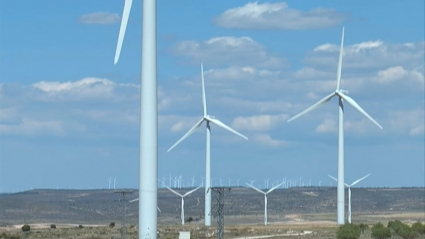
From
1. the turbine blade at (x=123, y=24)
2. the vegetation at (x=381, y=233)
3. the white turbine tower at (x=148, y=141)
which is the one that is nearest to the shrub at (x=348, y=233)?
the vegetation at (x=381, y=233)

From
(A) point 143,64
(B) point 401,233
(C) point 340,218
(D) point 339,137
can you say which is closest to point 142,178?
(A) point 143,64

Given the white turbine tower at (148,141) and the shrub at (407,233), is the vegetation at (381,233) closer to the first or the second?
the shrub at (407,233)

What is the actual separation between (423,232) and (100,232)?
31.7m

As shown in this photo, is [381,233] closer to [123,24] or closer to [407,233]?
[407,233]

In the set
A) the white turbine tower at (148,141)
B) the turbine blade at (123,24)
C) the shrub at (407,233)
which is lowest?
the shrub at (407,233)

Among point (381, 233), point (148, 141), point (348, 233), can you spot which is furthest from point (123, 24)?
point (381, 233)

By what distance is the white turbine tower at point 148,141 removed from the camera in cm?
4069

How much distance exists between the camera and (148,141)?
135ft

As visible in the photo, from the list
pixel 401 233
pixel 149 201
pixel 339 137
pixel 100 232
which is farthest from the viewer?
pixel 100 232

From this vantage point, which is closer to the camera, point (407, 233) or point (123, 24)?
point (123, 24)

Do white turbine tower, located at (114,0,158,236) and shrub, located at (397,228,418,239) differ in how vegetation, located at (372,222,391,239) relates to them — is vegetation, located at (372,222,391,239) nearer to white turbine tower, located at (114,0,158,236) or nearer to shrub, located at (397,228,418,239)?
shrub, located at (397,228,418,239)

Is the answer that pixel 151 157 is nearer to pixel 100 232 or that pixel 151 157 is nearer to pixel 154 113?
pixel 154 113

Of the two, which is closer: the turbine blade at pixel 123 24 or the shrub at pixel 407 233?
the turbine blade at pixel 123 24

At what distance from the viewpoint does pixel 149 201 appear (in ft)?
133
